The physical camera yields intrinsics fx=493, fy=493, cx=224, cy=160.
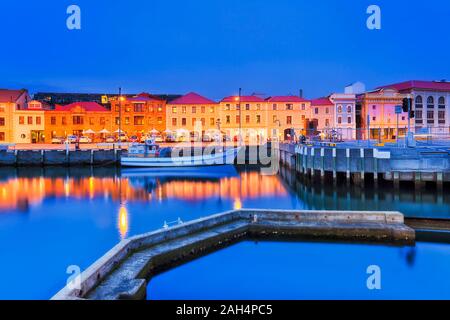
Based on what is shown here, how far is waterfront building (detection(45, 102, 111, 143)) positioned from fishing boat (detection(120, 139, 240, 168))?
28296mm

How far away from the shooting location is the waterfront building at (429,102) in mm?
83375

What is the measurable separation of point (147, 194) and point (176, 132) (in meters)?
50.8

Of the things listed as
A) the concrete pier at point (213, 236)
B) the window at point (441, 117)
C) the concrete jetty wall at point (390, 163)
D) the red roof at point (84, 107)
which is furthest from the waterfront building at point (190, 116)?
the concrete pier at point (213, 236)

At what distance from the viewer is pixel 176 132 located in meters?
87.0

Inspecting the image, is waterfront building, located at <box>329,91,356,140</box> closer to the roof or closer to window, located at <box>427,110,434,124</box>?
window, located at <box>427,110,434,124</box>

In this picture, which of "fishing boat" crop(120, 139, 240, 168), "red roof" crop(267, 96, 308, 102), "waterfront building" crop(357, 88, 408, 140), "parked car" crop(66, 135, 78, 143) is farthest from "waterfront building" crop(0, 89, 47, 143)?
"waterfront building" crop(357, 88, 408, 140)

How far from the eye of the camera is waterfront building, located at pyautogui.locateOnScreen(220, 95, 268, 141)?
292ft

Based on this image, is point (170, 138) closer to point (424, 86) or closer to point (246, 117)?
point (246, 117)

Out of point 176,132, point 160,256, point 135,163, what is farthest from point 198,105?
point 160,256

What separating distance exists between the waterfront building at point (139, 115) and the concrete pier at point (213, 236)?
6983 centimetres

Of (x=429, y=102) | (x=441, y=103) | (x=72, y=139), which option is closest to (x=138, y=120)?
(x=72, y=139)

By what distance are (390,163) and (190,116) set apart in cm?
5835

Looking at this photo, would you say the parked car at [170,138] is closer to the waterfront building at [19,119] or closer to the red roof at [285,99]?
the red roof at [285,99]
